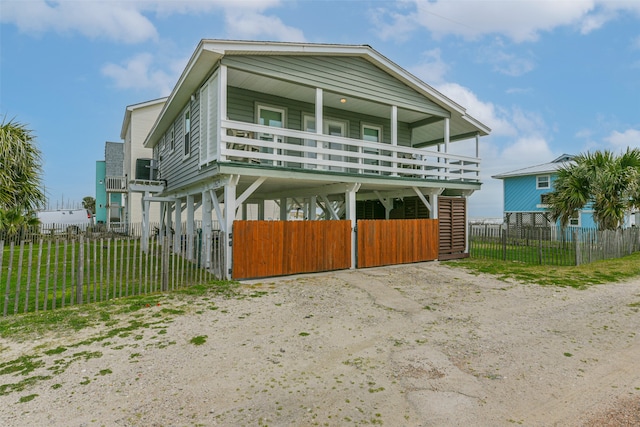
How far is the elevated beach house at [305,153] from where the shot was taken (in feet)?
30.1

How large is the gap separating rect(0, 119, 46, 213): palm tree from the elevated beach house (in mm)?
3448

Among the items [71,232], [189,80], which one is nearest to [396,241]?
[189,80]

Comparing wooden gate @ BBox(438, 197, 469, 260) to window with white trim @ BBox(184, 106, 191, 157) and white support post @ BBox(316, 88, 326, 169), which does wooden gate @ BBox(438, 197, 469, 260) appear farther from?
window with white trim @ BBox(184, 106, 191, 157)

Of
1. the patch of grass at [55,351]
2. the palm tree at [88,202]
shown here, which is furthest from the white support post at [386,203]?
the palm tree at [88,202]

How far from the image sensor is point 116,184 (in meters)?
27.1

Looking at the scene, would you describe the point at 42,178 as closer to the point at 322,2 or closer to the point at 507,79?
the point at 322,2

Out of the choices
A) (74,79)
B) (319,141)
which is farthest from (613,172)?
(74,79)

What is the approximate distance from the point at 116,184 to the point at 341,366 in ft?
94.9

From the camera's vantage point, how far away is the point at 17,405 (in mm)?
3182

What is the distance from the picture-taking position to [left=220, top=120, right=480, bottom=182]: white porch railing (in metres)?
9.20

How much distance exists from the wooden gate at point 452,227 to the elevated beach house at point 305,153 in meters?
A: 0.06

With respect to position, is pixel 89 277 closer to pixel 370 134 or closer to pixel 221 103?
pixel 221 103

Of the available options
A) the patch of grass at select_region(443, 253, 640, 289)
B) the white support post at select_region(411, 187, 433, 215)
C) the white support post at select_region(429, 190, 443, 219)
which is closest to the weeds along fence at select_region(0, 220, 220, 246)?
the white support post at select_region(411, 187, 433, 215)

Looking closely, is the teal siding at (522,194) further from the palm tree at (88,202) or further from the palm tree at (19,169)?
the palm tree at (88,202)
